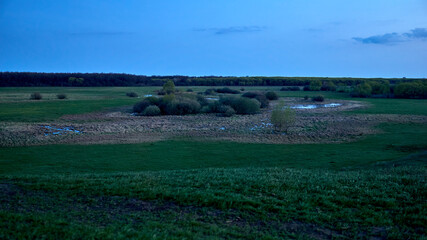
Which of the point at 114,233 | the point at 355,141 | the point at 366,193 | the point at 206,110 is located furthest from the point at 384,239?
the point at 206,110

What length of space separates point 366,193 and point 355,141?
19.6 meters

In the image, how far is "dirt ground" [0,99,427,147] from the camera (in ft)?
90.4

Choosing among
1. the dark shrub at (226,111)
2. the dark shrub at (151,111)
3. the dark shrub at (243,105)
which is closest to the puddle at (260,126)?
the dark shrub at (226,111)

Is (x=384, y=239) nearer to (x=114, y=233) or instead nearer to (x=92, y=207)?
(x=114, y=233)

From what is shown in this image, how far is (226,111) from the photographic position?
4562 cm

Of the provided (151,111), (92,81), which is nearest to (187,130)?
(151,111)

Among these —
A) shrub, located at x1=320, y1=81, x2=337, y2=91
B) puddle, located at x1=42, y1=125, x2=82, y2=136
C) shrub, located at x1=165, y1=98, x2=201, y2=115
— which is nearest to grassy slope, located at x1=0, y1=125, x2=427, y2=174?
puddle, located at x1=42, y1=125, x2=82, y2=136

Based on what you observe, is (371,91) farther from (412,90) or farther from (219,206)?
(219,206)

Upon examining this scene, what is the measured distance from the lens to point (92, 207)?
8141 millimetres

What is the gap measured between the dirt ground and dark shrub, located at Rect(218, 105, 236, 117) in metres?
3.94

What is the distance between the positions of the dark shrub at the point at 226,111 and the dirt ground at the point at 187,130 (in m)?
3.94

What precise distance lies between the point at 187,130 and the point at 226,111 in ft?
45.2

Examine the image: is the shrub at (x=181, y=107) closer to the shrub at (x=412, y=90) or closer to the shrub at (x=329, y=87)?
the shrub at (x=412, y=90)

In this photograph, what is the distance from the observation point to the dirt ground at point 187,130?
90.4 ft
